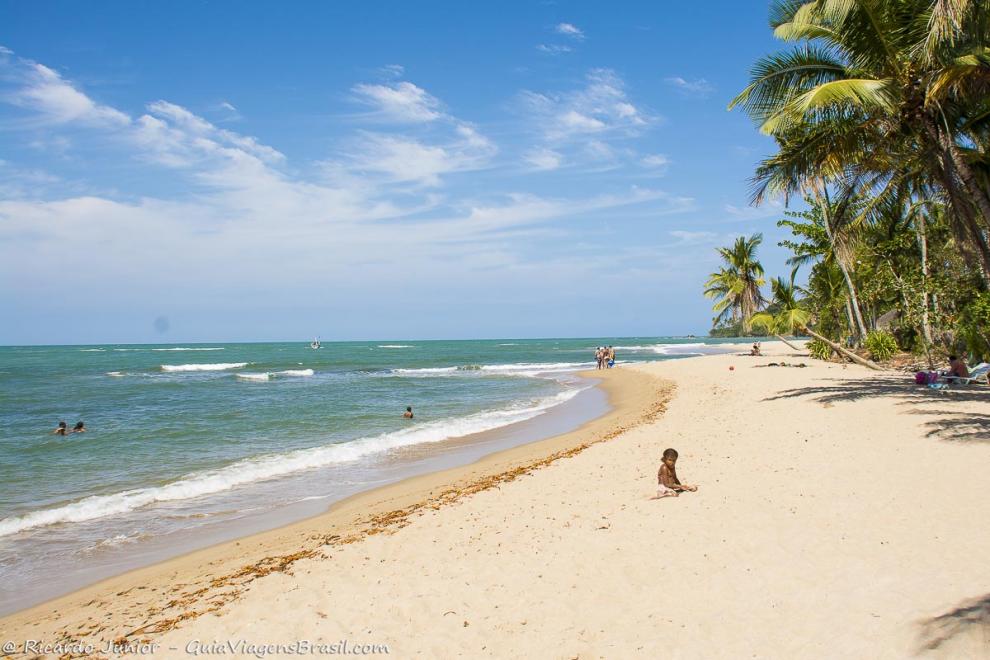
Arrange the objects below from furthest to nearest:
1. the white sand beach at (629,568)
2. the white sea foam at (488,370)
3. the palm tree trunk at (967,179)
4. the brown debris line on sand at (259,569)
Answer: the white sea foam at (488,370), the palm tree trunk at (967,179), the brown debris line on sand at (259,569), the white sand beach at (629,568)

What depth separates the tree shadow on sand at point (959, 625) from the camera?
3693mm

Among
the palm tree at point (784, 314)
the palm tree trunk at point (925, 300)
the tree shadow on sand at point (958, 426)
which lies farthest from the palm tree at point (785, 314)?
the tree shadow on sand at point (958, 426)

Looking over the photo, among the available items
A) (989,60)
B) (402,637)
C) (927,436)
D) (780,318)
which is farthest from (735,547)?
(780,318)

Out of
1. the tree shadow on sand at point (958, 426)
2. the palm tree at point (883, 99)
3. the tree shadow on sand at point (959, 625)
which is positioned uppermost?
the palm tree at point (883, 99)

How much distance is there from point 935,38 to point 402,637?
429 inches

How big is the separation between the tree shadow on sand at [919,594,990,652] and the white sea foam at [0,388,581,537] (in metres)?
11.2

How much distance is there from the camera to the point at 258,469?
1288 centimetres

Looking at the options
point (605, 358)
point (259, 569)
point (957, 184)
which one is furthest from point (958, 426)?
point (605, 358)

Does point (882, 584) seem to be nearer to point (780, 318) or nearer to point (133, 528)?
point (133, 528)

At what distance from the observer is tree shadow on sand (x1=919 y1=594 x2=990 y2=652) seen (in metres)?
3.69

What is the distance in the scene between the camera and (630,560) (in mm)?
5633

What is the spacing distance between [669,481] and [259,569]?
5238 millimetres

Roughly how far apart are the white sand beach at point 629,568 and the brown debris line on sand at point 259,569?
38mm

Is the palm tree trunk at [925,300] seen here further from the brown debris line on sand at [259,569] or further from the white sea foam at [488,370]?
the white sea foam at [488,370]
